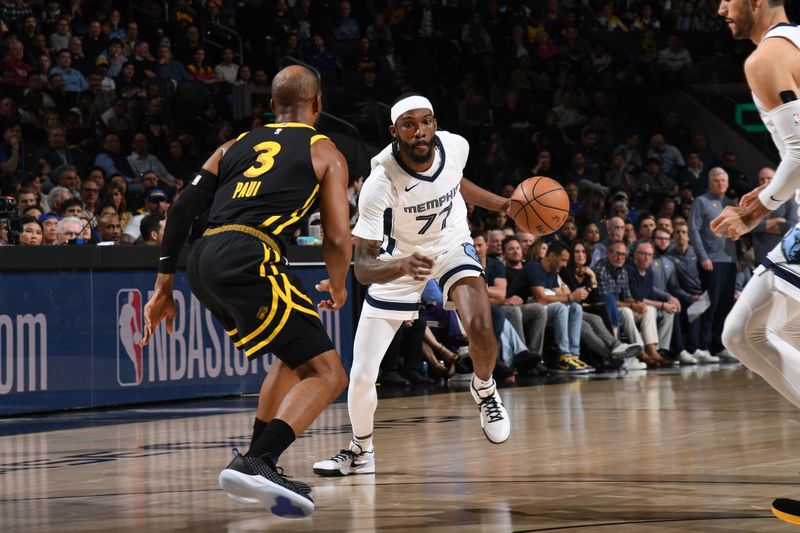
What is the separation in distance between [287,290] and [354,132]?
11334 mm

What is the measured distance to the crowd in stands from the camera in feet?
44.7

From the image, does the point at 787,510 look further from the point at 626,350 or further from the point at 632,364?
the point at 632,364

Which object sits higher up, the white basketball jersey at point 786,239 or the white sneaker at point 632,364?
the white basketball jersey at point 786,239

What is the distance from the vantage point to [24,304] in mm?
10000

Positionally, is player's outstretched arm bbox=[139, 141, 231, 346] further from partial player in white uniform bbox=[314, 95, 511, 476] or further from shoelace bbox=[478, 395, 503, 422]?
shoelace bbox=[478, 395, 503, 422]

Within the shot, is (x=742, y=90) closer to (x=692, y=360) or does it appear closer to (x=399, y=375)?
(x=692, y=360)

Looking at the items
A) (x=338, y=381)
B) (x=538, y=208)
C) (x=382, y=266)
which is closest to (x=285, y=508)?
(x=338, y=381)

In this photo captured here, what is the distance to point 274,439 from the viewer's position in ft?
16.9

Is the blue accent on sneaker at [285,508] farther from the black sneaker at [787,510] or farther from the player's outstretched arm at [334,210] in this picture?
the black sneaker at [787,510]

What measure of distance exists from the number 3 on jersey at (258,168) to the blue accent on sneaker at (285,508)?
1.38 meters

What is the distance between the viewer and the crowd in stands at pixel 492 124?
13609 mm

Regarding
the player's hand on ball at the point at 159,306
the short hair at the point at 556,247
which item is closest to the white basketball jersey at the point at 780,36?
the player's hand on ball at the point at 159,306

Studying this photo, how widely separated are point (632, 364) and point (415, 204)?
7.79m

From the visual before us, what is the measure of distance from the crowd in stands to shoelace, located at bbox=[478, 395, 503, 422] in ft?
17.0
